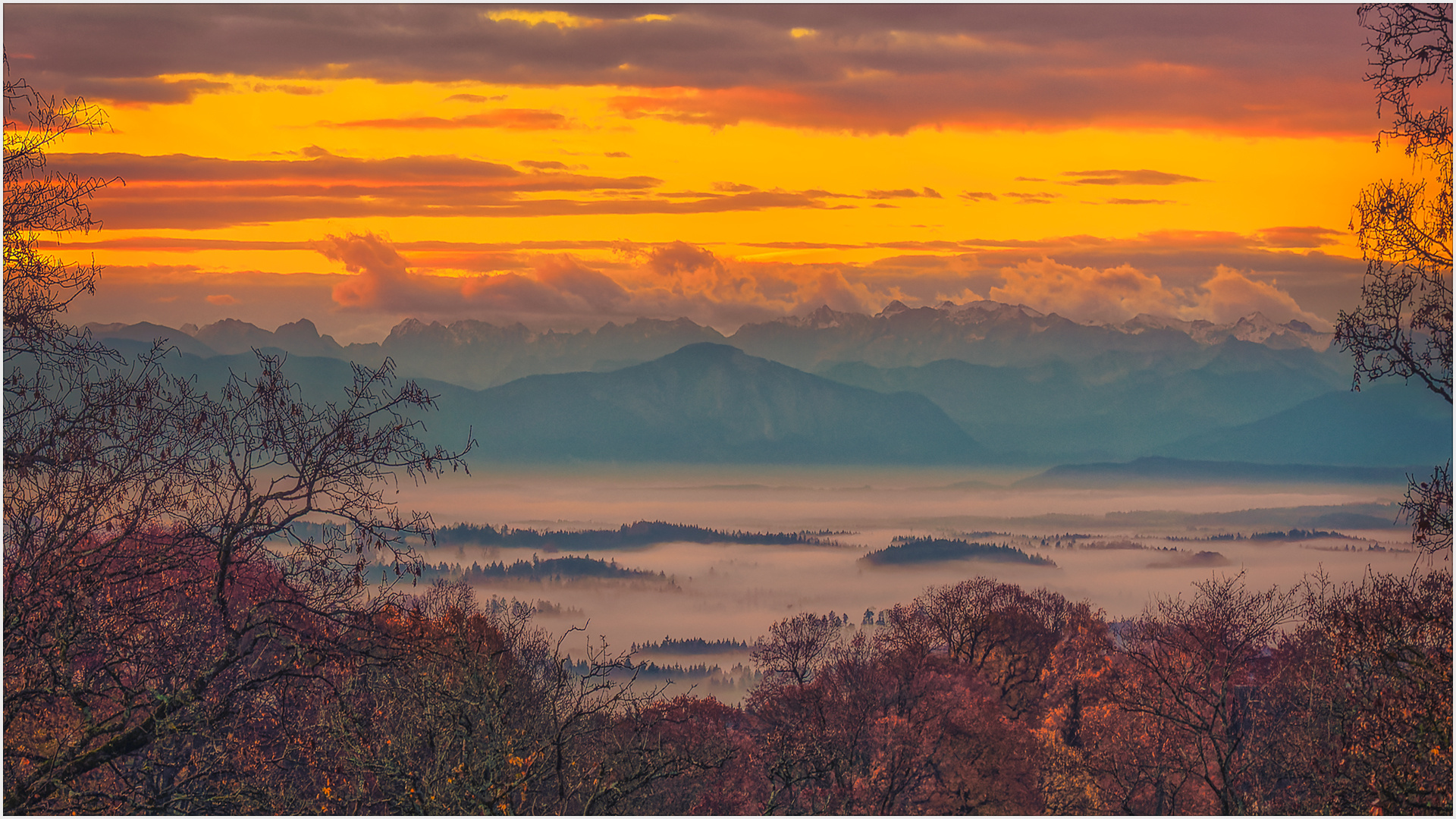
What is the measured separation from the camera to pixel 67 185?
1506cm

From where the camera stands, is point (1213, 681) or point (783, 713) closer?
point (1213, 681)

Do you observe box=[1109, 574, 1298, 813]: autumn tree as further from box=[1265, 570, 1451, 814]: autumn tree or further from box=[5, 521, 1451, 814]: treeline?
box=[1265, 570, 1451, 814]: autumn tree

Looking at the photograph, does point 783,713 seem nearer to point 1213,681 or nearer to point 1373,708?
point 1213,681

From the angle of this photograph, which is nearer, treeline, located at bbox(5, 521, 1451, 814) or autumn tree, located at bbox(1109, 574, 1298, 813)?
treeline, located at bbox(5, 521, 1451, 814)

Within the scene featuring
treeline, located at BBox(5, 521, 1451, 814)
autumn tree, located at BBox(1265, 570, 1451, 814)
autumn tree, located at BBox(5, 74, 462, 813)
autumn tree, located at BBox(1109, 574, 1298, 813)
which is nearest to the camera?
autumn tree, located at BBox(5, 74, 462, 813)

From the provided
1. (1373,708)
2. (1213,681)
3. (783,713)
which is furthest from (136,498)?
(1213,681)

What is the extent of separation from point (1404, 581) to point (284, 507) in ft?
121

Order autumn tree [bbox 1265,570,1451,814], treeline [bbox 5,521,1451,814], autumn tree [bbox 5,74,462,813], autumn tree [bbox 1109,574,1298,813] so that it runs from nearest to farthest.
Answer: autumn tree [bbox 5,74,462,813], treeline [bbox 5,521,1451,814], autumn tree [bbox 1265,570,1451,814], autumn tree [bbox 1109,574,1298,813]

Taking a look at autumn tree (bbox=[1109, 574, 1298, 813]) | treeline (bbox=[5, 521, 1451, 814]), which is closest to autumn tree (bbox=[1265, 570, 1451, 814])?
treeline (bbox=[5, 521, 1451, 814])

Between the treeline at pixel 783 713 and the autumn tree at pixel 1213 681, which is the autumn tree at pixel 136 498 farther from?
the autumn tree at pixel 1213 681

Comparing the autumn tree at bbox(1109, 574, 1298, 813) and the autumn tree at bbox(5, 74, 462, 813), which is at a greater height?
the autumn tree at bbox(5, 74, 462, 813)

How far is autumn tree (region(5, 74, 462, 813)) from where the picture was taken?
545 inches

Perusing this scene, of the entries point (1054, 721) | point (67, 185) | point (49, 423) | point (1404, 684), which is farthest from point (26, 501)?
point (1054, 721)

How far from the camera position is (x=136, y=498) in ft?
49.1
